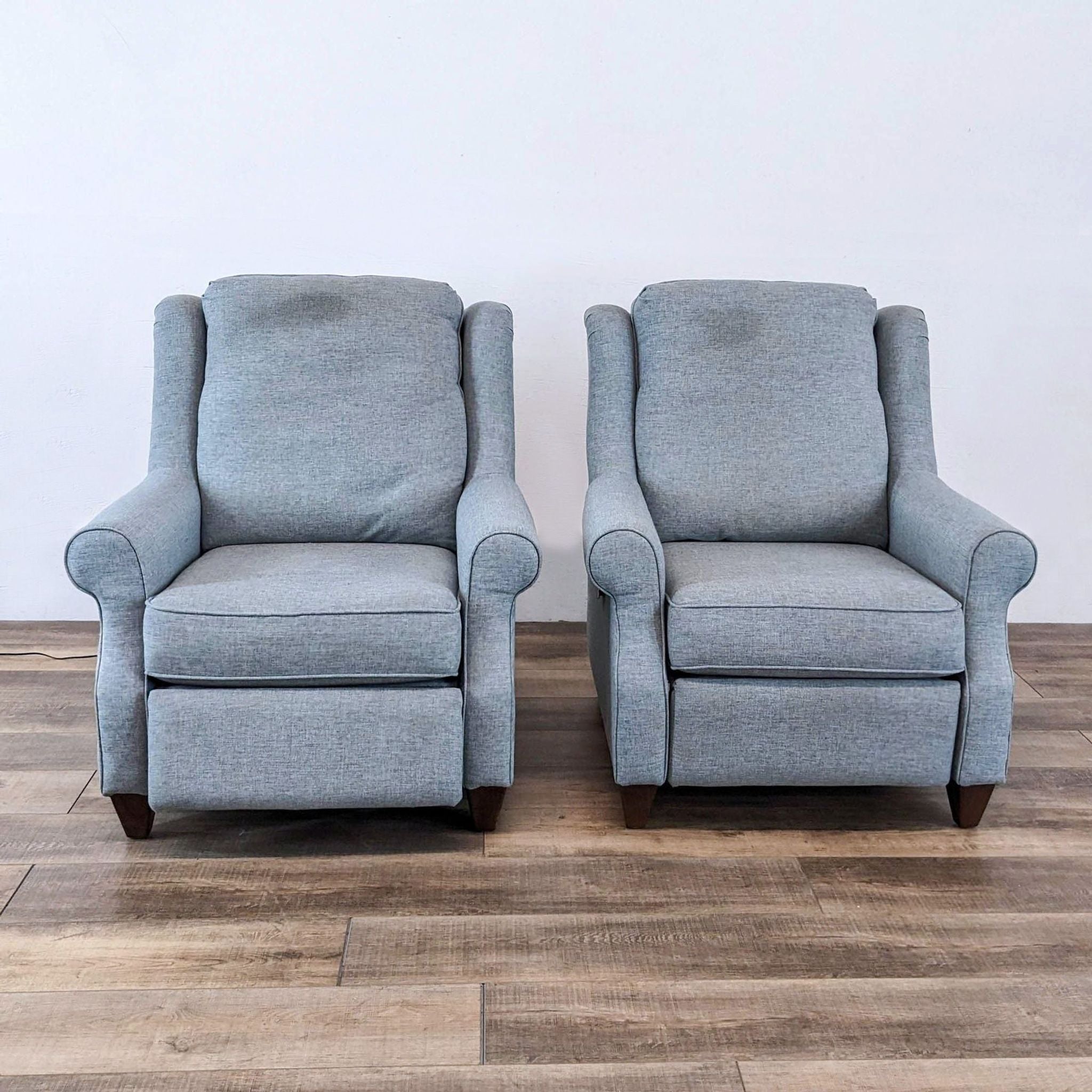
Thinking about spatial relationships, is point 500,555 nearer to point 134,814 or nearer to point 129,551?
point 129,551

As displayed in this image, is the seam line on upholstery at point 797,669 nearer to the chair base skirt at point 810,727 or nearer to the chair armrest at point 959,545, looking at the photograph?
the chair base skirt at point 810,727

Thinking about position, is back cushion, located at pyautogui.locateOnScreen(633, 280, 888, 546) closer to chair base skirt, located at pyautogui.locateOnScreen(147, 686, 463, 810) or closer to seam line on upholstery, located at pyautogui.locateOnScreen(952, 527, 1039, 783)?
seam line on upholstery, located at pyautogui.locateOnScreen(952, 527, 1039, 783)

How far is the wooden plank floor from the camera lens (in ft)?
5.04

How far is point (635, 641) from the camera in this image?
2.12 metres

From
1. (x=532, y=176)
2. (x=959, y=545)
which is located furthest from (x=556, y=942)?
(x=532, y=176)

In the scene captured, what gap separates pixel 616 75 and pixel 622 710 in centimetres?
195

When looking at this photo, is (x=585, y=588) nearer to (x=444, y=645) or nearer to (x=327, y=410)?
(x=327, y=410)

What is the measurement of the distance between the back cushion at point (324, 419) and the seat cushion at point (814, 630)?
0.71 metres

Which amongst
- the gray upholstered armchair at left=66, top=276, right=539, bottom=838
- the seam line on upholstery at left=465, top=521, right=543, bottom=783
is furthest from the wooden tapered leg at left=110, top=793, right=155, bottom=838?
the seam line on upholstery at left=465, top=521, right=543, bottom=783

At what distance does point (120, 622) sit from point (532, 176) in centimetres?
185

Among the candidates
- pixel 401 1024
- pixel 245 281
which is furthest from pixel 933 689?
pixel 245 281

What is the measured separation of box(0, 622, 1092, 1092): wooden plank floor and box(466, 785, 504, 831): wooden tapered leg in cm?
4

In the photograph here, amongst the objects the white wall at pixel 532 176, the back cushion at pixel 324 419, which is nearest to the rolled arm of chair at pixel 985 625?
the back cushion at pixel 324 419

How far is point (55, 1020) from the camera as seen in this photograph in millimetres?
1604
